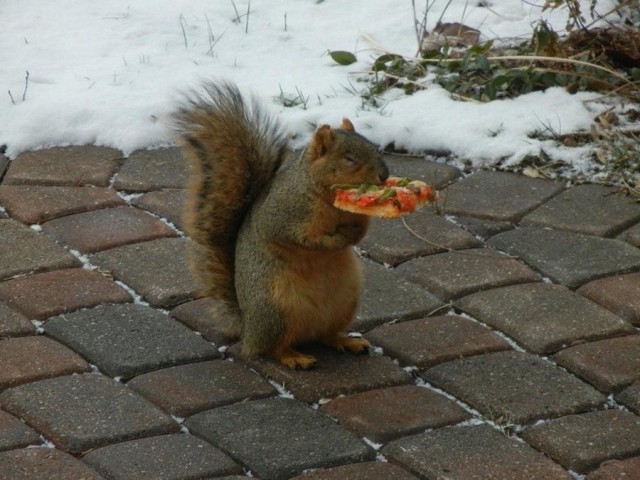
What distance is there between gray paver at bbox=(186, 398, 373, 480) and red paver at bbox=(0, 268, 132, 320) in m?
0.83

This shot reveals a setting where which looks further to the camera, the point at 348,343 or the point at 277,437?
the point at 348,343

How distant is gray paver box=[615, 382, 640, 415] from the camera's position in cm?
335

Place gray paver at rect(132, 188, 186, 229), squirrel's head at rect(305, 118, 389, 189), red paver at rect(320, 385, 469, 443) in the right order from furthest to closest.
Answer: gray paver at rect(132, 188, 186, 229), squirrel's head at rect(305, 118, 389, 189), red paver at rect(320, 385, 469, 443)

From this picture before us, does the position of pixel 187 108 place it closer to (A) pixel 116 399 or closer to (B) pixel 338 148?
(B) pixel 338 148

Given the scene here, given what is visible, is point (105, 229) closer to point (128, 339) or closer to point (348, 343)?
point (128, 339)

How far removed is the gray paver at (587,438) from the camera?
3.07 metres

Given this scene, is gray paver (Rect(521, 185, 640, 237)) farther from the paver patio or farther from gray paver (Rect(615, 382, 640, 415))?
gray paver (Rect(615, 382, 640, 415))

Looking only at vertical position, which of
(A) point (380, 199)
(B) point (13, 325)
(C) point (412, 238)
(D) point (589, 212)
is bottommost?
(B) point (13, 325)

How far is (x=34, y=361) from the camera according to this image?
11.6ft

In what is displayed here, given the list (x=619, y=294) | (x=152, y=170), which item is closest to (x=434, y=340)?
(x=619, y=294)

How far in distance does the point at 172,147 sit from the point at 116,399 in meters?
2.09

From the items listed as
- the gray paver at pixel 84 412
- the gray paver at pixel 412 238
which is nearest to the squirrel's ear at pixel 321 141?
the gray paver at pixel 412 238

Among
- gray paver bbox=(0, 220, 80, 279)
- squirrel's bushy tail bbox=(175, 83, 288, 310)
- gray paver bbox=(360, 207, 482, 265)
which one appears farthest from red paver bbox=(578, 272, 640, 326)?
gray paver bbox=(0, 220, 80, 279)

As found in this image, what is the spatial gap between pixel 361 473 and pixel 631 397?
2.93ft
